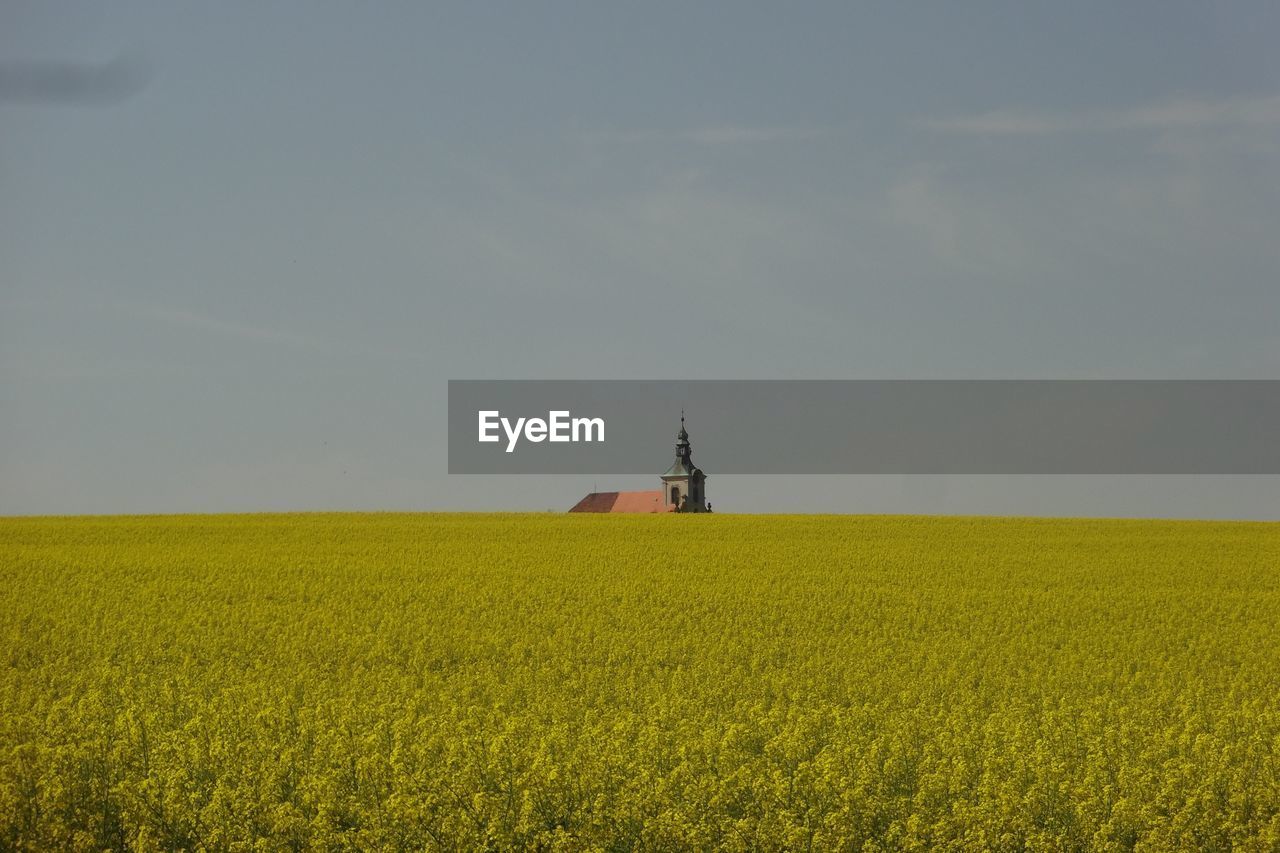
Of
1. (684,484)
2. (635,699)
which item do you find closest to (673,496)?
(684,484)

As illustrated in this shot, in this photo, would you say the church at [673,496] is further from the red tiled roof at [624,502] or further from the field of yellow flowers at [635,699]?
the field of yellow flowers at [635,699]

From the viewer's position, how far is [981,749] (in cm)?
1136

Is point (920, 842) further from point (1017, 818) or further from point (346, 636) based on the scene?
point (346, 636)

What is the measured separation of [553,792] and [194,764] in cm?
339

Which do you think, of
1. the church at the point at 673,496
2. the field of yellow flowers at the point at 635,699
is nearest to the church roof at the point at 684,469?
the church at the point at 673,496

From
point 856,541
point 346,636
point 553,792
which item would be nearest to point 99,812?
point 553,792

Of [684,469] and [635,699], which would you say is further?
[684,469]

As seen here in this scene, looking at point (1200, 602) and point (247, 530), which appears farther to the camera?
point (247, 530)

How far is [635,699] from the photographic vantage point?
14594 millimetres

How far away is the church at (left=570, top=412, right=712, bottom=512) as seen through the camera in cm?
11506

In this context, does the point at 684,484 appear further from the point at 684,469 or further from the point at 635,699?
the point at 635,699

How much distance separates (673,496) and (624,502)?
5030 millimetres

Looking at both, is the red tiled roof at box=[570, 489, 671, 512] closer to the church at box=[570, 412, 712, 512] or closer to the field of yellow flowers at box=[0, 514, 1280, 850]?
the church at box=[570, 412, 712, 512]

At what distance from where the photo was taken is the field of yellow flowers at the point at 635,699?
9531 millimetres
